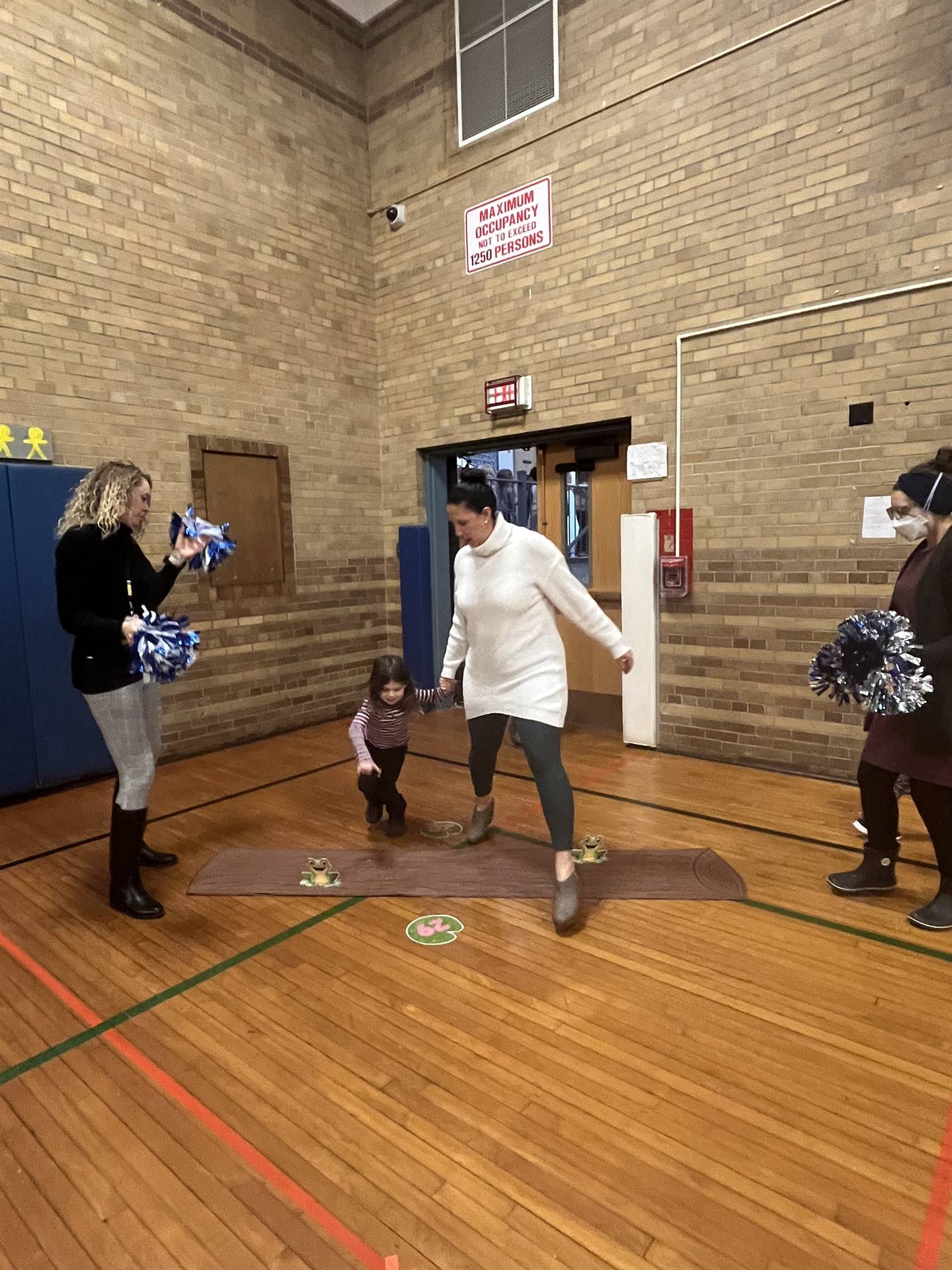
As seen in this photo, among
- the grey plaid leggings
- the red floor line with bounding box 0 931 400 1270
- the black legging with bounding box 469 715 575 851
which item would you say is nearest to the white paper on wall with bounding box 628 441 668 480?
Result: the black legging with bounding box 469 715 575 851

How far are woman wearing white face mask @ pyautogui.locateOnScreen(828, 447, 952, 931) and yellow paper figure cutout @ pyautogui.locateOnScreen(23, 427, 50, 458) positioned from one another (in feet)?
14.4

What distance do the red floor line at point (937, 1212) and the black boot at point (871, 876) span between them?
1180 mm

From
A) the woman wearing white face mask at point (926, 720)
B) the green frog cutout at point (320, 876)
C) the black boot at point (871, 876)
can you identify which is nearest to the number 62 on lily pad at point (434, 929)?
the green frog cutout at point (320, 876)

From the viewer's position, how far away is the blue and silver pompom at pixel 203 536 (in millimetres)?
2838

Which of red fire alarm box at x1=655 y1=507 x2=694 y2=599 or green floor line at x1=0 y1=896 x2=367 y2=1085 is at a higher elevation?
red fire alarm box at x1=655 y1=507 x2=694 y2=599

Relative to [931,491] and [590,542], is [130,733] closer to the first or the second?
[931,491]

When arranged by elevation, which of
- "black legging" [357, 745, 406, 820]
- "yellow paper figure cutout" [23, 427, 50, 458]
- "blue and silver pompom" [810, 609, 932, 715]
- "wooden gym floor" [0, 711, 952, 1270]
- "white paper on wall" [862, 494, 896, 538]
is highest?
"yellow paper figure cutout" [23, 427, 50, 458]

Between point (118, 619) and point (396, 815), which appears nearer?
point (118, 619)

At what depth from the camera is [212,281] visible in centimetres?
513

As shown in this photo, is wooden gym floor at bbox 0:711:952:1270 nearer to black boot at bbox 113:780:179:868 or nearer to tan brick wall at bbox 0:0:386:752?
black boot at bbox 113:780:179:868

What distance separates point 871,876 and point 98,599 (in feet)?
10.3

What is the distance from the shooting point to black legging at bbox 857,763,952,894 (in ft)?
8.36

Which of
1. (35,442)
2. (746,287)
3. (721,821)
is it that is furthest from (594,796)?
(35,442)

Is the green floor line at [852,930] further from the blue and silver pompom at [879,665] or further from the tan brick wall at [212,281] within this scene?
the tan brick wall at [212,281]
